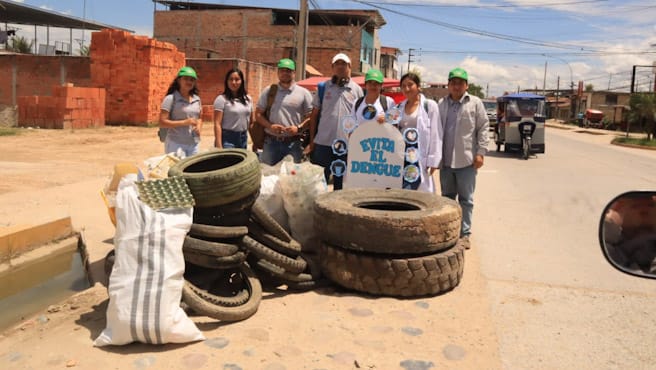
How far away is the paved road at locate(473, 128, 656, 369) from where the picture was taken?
3.40 metres

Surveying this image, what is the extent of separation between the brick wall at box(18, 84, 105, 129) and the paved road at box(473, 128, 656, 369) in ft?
54.7

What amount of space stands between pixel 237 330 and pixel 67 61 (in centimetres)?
2961

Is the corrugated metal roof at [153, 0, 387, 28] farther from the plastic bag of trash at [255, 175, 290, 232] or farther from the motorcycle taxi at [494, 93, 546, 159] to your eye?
the plastic bag of trash at [255, 175, 290, 232]

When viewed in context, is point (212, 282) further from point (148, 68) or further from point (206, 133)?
point (148, 68)

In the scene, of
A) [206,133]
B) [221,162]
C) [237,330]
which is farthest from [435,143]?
[206,133]

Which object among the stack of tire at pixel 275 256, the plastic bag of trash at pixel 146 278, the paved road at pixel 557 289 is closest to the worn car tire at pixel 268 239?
the stack of tire at pixel 275 256

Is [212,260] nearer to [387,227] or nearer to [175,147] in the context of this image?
[387,227]

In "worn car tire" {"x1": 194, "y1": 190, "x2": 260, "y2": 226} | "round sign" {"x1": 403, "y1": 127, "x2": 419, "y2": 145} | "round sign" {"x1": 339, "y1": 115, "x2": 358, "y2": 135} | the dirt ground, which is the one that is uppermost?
"round sign" {"x1": 339, "y1": 115, "x2": 358, "y2": 135}

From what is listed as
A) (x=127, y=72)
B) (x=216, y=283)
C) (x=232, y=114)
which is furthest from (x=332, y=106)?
(x=127, y=72)

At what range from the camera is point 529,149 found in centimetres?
1655

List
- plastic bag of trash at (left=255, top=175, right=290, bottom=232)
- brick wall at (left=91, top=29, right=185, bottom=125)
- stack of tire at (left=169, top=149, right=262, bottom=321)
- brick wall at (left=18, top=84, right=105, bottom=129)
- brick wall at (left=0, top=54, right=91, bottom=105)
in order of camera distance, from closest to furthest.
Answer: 1. stack of tire at (left=169, top=149, right=262, bottom=321)
2. plastic bag of trash at (left=255, top=175, right=290, bottom=232)
3. brick wall at (left=18, top=84, right=105, bottom=129)
4. brick wall at (left=91, top=29, right=185, bottom=125)
5. brick wall at (left=0, top=54, right=91, bottom=105)

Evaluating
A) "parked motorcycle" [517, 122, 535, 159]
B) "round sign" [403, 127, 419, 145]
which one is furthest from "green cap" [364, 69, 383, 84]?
"parked motorcycle" [517, 122, 535, 159]

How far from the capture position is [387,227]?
4.21 meters

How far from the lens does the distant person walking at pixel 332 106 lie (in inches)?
234
